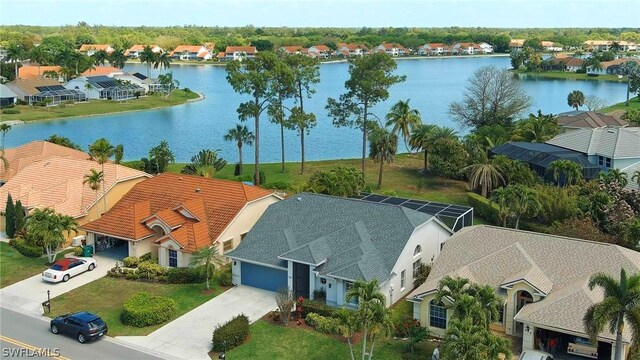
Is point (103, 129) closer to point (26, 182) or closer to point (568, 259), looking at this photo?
point (26, 182)

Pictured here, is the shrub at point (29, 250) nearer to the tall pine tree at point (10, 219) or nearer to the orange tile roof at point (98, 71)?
the tall pine tree at point (10, 219)

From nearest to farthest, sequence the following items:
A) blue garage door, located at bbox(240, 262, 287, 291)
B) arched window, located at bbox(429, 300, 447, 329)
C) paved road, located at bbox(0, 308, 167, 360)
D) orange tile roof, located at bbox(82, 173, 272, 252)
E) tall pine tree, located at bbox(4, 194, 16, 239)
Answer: paved road, located at bbox(0, 308, 167, 360) < arched window, located at bbox(429, 300, 447, 329) < blue garage door, located at bbox(240, 262, 287, 291) < orange tile roof, located at bbox(82, 173, 272, 252) < tall pine tree, located at bbox(4, 194, 16, 239)

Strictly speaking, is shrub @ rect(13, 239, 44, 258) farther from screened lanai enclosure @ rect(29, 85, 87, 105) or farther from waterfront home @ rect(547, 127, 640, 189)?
screened lanai enclosure @ rect(29, 85, 87, 105)

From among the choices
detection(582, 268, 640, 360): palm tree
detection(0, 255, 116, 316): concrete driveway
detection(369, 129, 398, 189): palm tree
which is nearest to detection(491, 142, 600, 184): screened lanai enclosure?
detection(369, 129, 398, 189): palm tree

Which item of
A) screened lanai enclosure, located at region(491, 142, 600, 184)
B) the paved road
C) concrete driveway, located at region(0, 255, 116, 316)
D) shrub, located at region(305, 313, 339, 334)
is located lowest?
concrete driveway, located at region(0, 255, 116, 316)

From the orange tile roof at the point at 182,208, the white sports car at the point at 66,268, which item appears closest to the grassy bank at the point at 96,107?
the orange tile roof at the point at 182,208

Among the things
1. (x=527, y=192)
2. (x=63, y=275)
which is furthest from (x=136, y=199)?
(x=527, y=192)
